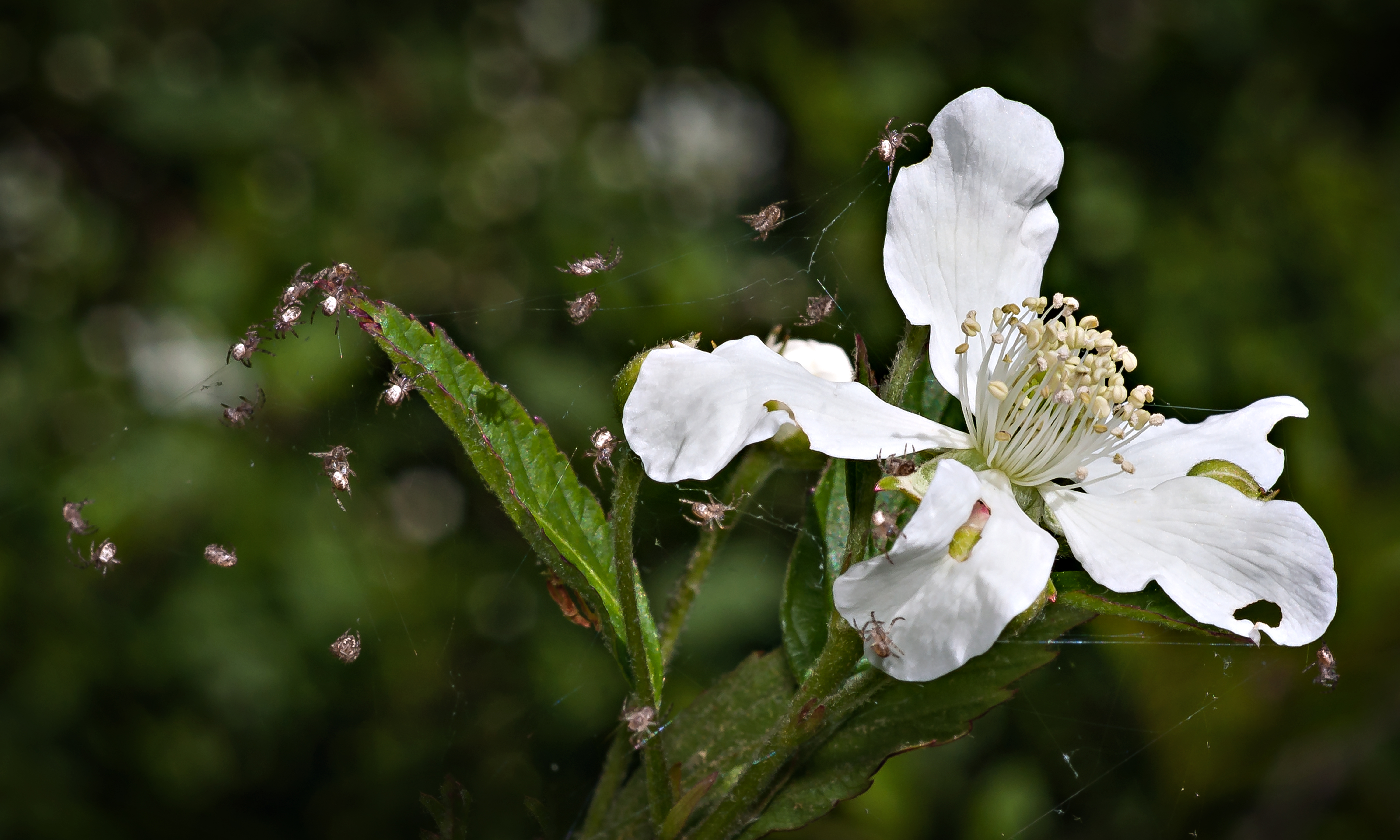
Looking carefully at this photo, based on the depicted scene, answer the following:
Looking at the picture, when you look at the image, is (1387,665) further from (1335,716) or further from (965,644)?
(965,644)

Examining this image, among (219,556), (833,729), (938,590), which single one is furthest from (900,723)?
(219,556)

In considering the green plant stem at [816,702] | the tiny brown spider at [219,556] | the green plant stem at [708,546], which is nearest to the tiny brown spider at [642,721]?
the green plant stem at [816,702]

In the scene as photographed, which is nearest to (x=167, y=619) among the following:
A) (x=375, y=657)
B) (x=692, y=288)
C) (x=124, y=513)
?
(x=124, y=513)

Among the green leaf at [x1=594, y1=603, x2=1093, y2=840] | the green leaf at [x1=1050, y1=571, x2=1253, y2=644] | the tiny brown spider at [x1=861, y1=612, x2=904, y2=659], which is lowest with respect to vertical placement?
the green leaf at [x1=594, y1=603, x2=1093, y2=840]

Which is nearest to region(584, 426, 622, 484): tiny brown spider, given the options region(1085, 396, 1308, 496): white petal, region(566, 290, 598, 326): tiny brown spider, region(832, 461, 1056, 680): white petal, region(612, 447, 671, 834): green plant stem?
region(612, 447, 671, 834): green plant stem

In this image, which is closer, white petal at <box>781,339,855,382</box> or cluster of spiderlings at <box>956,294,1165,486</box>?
cluster of spiderlings at <box>956,294,1165,486</box>

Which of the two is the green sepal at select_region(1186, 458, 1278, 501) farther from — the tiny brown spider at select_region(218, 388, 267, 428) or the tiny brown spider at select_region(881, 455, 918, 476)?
the tiny brown spider at select_region(218, 388, 267, 428)
